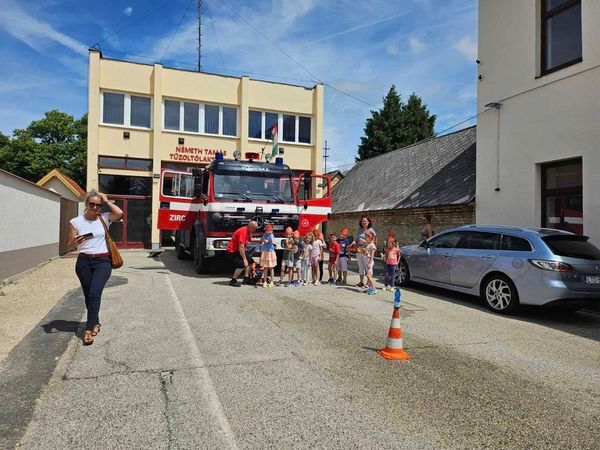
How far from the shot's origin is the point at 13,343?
5457 millimetres

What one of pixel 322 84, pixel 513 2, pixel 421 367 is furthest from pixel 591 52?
pixel 322 84

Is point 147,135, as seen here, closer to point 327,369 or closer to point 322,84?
point 322,84

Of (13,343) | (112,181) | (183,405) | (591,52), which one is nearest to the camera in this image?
(183,405)

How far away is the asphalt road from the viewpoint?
3.29 metres

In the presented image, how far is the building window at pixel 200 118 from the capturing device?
68.5 feet

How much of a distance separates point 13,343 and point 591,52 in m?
11.9

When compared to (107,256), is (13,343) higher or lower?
lower

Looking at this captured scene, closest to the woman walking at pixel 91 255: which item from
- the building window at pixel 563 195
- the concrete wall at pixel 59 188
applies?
the building window at pixel 563 195

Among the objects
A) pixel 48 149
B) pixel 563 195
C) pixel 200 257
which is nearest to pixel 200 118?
pixel 200 257

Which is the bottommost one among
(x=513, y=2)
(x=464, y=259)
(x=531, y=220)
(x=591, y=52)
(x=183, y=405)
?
(x=183, y=405)

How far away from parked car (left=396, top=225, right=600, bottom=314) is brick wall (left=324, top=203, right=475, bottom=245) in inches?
203

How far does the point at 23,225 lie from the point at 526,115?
1278 cm

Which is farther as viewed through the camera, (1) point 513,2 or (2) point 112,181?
(2) point 112,181

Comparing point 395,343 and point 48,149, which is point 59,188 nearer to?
point 395,343
